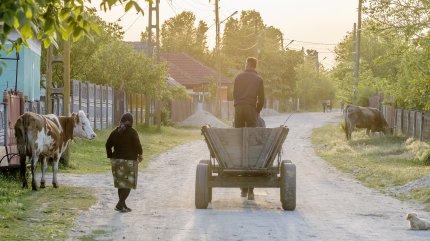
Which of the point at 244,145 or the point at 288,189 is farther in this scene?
the point at 244,145

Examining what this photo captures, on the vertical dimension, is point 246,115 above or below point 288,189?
above

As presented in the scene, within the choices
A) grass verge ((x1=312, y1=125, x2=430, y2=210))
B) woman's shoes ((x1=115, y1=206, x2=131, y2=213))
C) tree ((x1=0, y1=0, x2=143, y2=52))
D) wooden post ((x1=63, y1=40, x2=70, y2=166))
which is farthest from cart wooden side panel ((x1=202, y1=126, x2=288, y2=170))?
wooden post ((x1=63, y1=40, x2=70, y2=166))

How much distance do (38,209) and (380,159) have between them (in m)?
15.4

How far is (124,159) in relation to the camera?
13.2 m

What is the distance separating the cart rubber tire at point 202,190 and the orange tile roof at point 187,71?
62684 mm

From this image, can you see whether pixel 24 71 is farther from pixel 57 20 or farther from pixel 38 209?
pixel 57 20

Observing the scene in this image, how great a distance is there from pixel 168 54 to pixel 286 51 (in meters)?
30.1

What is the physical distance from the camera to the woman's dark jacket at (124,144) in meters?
13.3

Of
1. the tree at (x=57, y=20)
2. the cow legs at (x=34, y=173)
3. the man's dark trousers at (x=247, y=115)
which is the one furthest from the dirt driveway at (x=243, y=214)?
the tree at (x=57, y=20)

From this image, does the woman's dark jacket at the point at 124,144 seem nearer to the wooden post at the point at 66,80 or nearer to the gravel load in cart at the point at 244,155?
the gravel load in cart at the point at 244,155

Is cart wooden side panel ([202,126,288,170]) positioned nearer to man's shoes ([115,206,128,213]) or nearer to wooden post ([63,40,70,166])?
man's shoes ([115,206,128,213])

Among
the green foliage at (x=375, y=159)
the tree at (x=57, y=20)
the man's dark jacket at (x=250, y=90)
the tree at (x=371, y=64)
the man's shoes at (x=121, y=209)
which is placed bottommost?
the green foliage at (x=375, y=159)

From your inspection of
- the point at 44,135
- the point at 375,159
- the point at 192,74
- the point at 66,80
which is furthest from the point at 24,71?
the point at 192,74

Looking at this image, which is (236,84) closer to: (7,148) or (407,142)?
(7,148)
